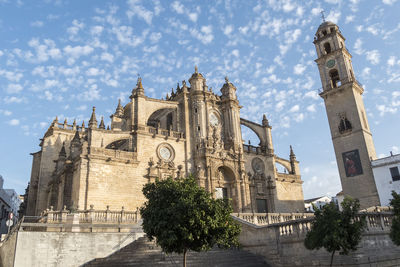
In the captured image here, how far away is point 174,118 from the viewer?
107 ft

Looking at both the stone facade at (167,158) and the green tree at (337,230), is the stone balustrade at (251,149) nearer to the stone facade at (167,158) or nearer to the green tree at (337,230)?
the stone facade at (167,158)

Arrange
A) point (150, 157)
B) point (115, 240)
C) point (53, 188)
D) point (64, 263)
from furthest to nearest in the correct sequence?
point (53, 188) < point (150, 157) < point (115, 240) < point (64, 263)

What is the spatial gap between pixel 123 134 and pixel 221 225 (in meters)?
17.7

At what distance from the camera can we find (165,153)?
2898cm

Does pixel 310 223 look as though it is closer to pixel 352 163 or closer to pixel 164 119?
pixel 352 163

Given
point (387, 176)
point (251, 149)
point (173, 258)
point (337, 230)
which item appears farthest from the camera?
point (251, 149)

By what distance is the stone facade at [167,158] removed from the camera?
24984mm

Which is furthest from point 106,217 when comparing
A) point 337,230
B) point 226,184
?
point 226,184

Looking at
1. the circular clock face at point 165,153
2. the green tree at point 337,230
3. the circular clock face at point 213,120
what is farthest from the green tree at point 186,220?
the circular clock face at point 213,120

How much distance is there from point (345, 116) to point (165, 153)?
19.8 metres

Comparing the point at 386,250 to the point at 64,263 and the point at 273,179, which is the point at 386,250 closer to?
the point at 64,263

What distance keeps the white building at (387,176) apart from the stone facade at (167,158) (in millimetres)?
10032

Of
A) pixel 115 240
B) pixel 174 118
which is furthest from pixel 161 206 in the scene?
pixel 174 118

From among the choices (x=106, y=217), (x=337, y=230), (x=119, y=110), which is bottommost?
(x=337, y=230)
